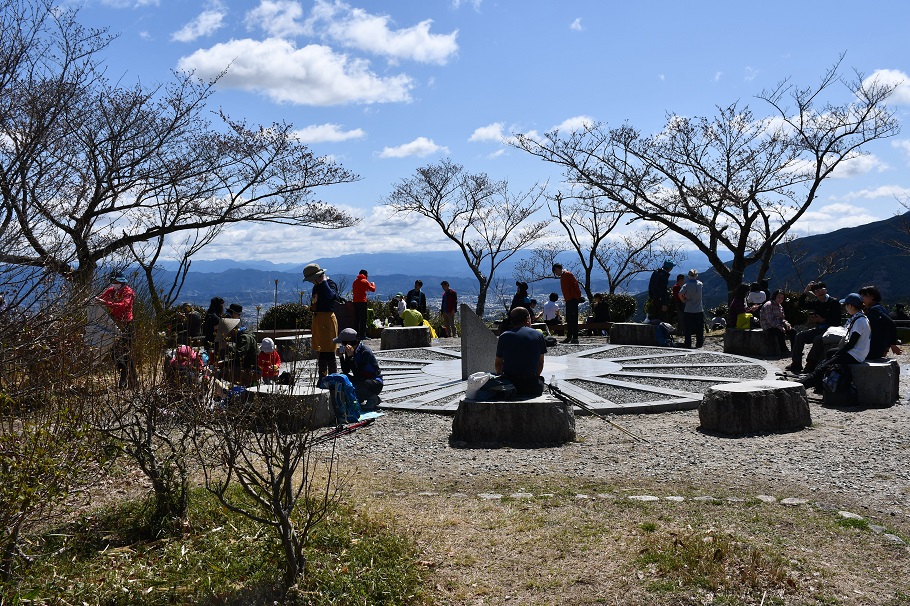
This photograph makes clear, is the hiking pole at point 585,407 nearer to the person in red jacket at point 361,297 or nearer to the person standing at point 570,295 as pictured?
the person in red jacket at point 361,297

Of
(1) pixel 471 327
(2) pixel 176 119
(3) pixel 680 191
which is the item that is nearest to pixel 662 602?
(1) pixel 471 327

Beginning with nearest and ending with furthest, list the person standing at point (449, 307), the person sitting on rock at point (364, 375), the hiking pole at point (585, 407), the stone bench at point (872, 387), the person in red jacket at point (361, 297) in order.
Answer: the hiking pole at point (585, 407) < the stone bench at point (872, 387) < the person sitting on rock at point (364, 375) < the person in red jacket at point (361, 297) < the person standing at point (449, 307)

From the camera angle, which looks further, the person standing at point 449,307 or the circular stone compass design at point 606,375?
the person standing at point 449,307

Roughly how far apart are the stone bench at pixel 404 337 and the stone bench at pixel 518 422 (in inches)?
325

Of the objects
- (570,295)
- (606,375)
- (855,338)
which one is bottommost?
(606,375)

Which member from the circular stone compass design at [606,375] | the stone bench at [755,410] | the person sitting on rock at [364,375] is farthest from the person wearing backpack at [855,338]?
the person sitting on rock at [364,375]

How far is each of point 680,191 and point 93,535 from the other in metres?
17.6

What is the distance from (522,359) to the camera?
802 centimetres

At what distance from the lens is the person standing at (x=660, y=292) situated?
16.2m

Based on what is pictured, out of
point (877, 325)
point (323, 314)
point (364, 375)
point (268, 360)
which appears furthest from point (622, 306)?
point (268, 360)

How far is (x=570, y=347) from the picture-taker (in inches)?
600

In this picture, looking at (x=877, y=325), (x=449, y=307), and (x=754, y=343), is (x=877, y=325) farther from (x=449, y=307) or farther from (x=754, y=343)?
(x=449, y=307)

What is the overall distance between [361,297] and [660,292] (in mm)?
6492

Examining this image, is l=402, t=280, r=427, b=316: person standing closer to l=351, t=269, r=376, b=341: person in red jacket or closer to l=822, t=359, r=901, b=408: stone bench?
l=351, t=269, r=376, b=341: person in red jacket
